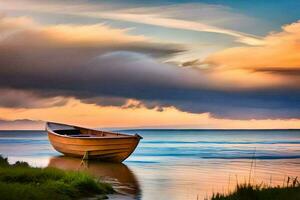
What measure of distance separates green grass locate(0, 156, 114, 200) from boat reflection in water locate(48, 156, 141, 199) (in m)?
1.41

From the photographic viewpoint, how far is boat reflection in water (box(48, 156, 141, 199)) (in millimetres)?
19831

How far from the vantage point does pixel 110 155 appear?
112ft

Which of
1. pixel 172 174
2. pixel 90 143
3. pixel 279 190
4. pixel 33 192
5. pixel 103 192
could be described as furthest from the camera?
pixel 90 143

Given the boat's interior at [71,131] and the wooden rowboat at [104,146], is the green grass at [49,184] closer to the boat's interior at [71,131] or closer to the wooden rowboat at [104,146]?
the wooden rowboat at [104,146]

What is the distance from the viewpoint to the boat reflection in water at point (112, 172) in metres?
19.8

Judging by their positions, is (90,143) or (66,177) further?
(90,143)

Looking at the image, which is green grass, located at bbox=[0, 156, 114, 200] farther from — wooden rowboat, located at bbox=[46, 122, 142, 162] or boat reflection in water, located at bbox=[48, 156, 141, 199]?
wooden rowboat, located at bbox=[46, 122, 142, 162]

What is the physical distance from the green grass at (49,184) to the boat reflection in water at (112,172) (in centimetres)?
141

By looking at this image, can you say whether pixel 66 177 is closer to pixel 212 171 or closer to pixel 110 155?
pixel 212 171

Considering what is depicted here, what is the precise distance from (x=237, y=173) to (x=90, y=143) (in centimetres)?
908

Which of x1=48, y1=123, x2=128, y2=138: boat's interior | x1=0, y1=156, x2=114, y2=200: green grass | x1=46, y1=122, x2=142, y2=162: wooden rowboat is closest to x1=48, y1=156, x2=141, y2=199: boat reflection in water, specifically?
x1=46, y1=122, x2=142, y2=162: wooden rowboat

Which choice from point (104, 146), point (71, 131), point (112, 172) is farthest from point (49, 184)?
point (71, 131)

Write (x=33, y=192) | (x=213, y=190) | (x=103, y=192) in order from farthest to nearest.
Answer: (x=213, y=190)
(x=103, y=192)
(x=33, y=192)

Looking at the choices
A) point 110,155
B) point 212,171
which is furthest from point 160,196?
point 110,155
